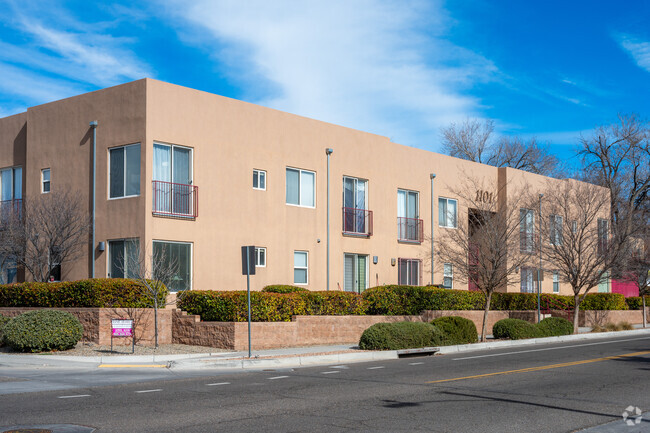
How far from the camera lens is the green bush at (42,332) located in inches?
725

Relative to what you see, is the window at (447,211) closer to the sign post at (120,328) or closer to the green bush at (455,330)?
the green bush at (455,330)

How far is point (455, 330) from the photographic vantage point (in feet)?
75.9

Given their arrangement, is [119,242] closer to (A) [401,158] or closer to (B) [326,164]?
(B) [326,164]

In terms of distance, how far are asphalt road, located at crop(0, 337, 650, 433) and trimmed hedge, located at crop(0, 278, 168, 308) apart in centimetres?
479

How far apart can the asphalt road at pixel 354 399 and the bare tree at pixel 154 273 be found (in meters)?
4.76

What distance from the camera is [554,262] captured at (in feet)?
117

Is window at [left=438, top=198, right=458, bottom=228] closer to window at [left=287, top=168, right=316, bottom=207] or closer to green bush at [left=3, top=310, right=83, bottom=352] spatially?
window at [left=287, top=168, right=316, bottom=207]

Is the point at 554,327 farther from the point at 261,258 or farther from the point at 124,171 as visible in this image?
the point at 124,171

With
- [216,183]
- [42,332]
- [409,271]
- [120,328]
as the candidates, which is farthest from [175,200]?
[409,271]

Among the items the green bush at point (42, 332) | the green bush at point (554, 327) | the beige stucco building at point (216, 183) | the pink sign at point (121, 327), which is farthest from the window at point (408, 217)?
the green bush at point (42, 332)

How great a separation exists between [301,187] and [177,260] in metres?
6.67

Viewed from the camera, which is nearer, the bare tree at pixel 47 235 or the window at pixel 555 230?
the bare tree at pixel 47 235

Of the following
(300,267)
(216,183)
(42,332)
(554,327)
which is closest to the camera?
(42,332)

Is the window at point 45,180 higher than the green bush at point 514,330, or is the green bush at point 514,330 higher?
the window at point 45,180
